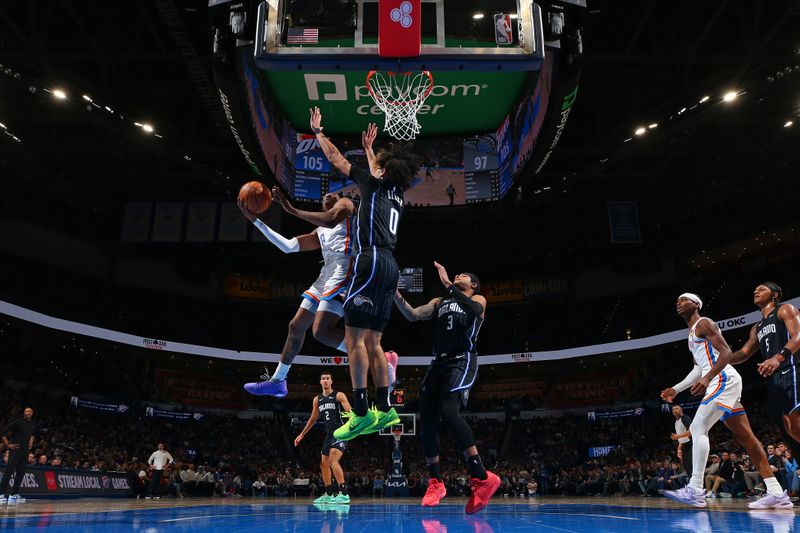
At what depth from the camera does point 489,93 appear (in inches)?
449

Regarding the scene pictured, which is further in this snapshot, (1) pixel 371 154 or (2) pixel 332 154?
(1) pixel 371 154

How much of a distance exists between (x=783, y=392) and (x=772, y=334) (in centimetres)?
65

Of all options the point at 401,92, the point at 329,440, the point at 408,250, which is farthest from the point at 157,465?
the point at 408,250

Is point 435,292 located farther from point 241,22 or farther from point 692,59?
point 241,22

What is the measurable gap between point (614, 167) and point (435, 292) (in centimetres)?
1338

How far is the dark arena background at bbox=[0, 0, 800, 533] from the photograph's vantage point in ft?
21.9

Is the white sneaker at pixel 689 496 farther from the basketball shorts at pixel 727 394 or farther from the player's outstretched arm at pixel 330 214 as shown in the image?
the player's outstretched arm at pixel 330 214

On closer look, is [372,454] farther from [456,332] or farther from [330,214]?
[330,214]

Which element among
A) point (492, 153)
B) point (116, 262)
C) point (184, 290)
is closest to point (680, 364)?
point (492, 153)

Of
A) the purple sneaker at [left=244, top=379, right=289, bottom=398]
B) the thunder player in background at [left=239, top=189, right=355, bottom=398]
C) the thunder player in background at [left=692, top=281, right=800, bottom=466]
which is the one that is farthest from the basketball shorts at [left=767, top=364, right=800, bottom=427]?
the purple sneaker at [left=244, top=379, right=289, bottom=398]

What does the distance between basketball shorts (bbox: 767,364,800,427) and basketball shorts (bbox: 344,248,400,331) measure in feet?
13.6

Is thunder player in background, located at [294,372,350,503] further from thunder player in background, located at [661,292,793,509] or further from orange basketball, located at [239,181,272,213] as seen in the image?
thunder player in background, located at [661,292,793,509]

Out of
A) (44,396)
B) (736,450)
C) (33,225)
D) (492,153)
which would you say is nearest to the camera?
(492,153)

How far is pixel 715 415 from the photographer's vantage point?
6.67m
